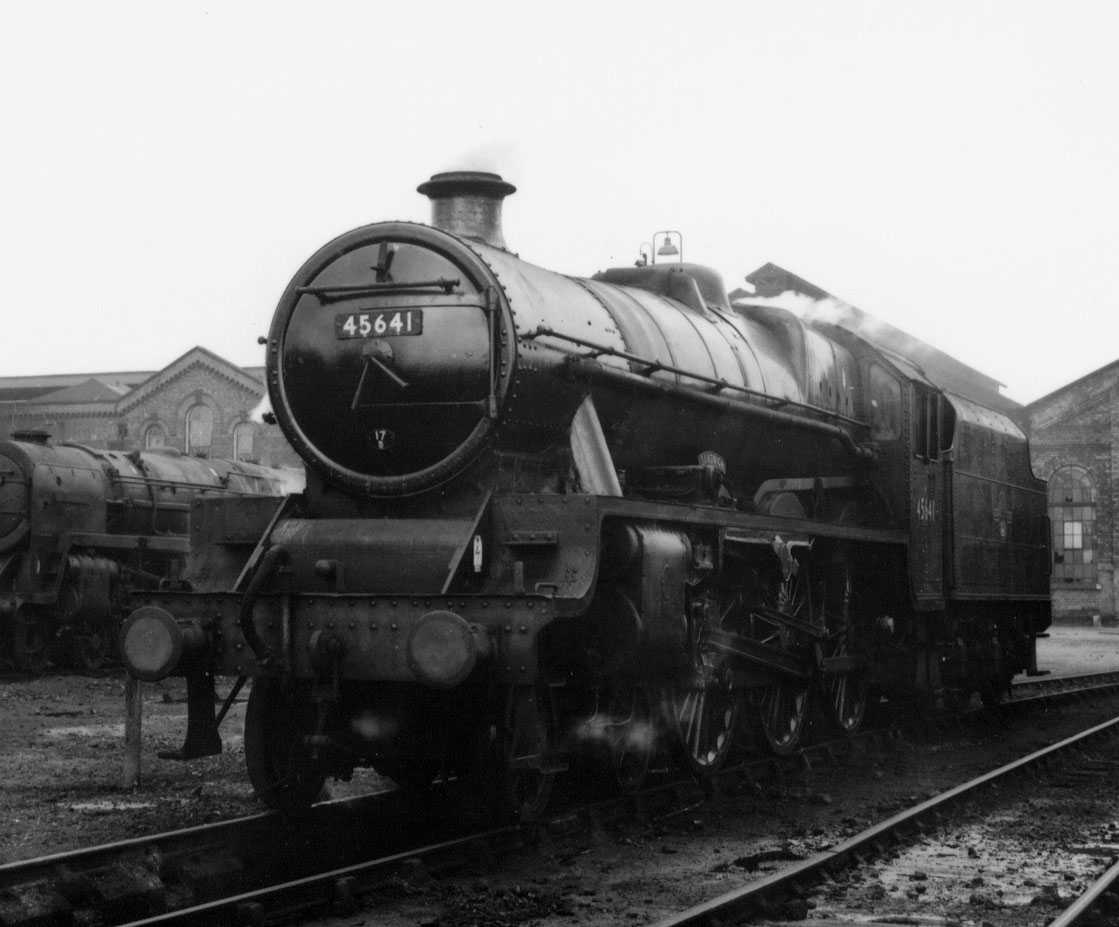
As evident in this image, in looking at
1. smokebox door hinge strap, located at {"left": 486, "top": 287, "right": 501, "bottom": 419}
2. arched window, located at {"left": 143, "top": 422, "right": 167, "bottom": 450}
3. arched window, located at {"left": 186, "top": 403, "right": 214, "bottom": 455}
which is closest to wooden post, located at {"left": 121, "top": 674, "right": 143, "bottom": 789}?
smokebox door hinge strap, located at {"left": 486, "top": 287, "right": 501, "bottom": 419}

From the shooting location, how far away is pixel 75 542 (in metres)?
18.9

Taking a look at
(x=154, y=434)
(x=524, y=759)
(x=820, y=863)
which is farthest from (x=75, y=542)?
(x=154, y=434)

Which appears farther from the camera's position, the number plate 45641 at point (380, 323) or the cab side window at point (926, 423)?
the cab side window at point (926, 423)

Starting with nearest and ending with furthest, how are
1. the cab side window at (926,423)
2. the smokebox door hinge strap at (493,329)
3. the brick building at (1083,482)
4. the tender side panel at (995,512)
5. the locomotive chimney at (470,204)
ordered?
the smokebox door hinge strap at (493,329), the locomotive chimney at (470,204), the cab side window at (926,423), the tender side panel at (995,512), the brick building at (1083,482)

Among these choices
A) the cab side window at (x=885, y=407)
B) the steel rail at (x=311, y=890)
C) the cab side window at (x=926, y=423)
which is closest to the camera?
the steel rail at (x=311, y=890)

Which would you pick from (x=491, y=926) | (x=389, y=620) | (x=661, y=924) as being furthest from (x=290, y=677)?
(x=661, y=924)

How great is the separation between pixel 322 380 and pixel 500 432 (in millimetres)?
1182

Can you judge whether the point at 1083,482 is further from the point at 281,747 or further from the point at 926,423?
the point at 281,747

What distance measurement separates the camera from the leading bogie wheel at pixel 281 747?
782 centimetres

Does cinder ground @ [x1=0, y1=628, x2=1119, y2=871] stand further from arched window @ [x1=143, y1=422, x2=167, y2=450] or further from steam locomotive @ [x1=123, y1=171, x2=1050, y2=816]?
arched window @ [x1=143, y1=422, x2=167, y2=450]

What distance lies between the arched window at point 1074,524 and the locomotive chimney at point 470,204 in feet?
124

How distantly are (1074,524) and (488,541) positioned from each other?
3958 centimetres

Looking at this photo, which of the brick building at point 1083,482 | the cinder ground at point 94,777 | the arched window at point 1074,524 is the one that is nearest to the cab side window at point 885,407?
the cinder ground at point 94,777

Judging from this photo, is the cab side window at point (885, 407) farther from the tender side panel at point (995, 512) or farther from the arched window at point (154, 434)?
the arched window at point (154, 434)
